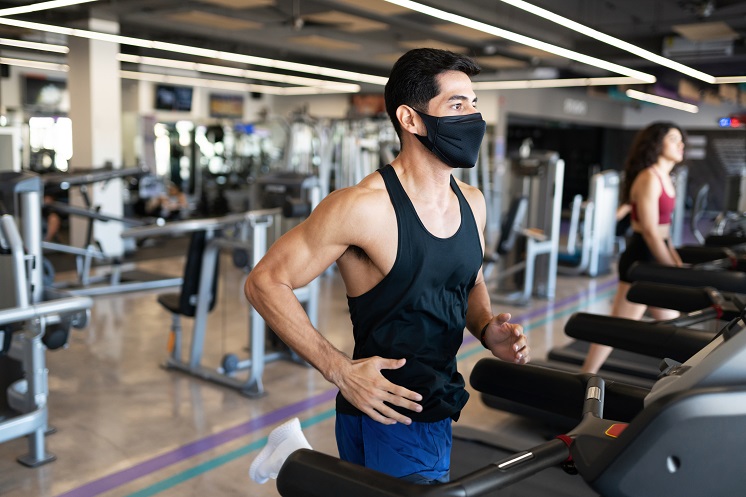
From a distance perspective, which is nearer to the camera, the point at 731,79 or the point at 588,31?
the point at 588,31

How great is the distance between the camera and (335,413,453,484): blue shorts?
62.3 inches

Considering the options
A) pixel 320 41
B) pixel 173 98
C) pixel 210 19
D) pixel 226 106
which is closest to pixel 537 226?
pixel 320 41

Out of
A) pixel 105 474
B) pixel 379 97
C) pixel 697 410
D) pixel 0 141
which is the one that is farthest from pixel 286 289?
pixel 379 97

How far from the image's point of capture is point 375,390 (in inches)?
56.0

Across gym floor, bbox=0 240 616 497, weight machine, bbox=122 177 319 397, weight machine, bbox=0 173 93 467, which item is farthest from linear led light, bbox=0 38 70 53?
weight machine, bbox=0 173 93 467

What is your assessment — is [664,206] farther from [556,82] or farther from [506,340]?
[556,82]

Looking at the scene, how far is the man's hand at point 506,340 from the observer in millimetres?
1702

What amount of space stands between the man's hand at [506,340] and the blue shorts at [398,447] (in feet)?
0.78

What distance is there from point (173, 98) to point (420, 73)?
13.9 metres

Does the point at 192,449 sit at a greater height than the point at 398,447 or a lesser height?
lesser

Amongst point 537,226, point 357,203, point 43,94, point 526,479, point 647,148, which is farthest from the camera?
point 43,94

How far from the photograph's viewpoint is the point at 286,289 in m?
1.55

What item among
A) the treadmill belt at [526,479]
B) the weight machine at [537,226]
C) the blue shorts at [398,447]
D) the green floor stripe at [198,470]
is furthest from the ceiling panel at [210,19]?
the blue shorts at [398,447]

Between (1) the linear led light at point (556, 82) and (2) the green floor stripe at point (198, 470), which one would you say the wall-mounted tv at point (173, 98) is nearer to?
(1) the linear led light at point (556, 82)
